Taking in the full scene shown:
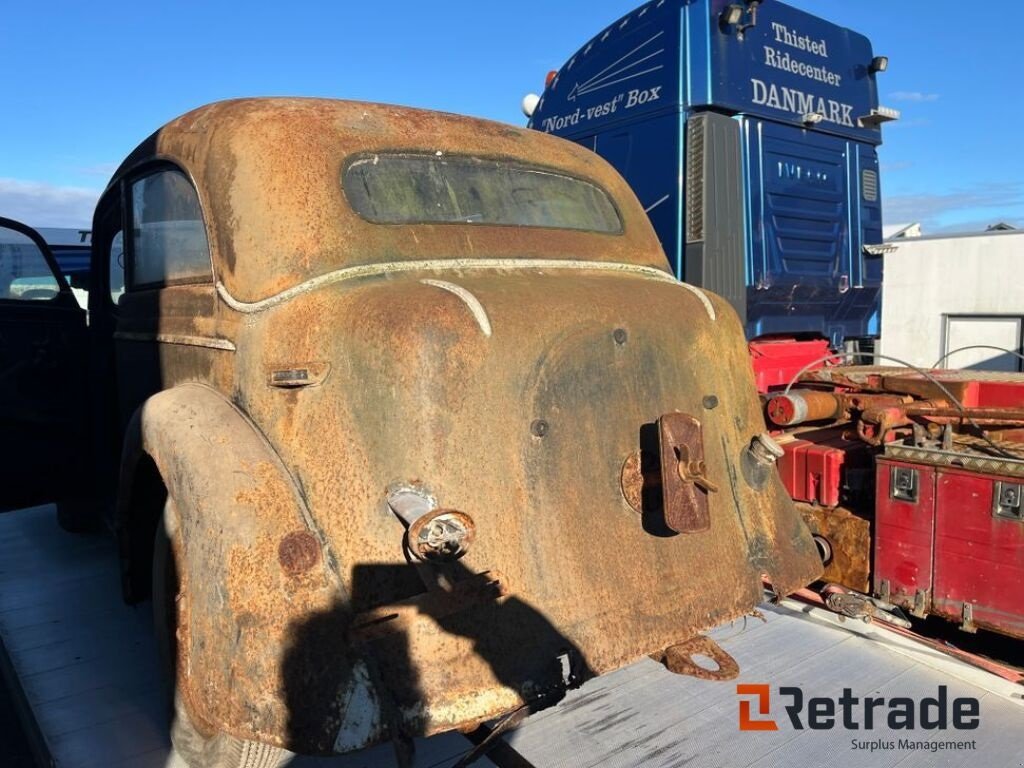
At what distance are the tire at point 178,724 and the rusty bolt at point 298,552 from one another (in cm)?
52

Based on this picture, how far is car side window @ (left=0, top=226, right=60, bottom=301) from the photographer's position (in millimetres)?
3799

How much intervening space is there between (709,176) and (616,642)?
10.7ft

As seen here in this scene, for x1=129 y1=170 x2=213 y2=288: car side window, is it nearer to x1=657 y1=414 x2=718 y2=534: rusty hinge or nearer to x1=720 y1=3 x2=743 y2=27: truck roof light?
x1=657 y1=414 x2=718 y2=534: rusty hinge

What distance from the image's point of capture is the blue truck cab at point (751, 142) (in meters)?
4.63

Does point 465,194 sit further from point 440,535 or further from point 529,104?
point 529,104

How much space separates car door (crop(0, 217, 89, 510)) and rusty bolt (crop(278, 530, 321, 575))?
2376mm

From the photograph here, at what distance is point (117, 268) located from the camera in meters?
A: 3.45

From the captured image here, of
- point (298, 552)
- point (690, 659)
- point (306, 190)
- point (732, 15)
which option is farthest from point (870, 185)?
point (298, 552)

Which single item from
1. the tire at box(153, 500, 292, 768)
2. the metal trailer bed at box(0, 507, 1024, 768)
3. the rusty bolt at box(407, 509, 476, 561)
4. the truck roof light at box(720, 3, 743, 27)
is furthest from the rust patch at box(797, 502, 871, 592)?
the truck roof light at box(720, 3, 743, 27)

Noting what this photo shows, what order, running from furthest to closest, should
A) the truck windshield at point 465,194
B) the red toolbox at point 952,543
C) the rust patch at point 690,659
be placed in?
the red toolbox at point 952,543 < the truck windshield at point 465,194 < the rust patch at point 690,659

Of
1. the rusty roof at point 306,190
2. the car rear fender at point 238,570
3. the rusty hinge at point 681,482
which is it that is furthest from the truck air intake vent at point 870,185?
the car rear fender at point 238,570

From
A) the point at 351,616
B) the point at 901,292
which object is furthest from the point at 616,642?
the point at 901,292

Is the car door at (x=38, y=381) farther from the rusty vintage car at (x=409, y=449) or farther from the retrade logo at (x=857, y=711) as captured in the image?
the retrade logo at (x=857, y=711)

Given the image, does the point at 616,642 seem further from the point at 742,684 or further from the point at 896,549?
the point at 896,549
